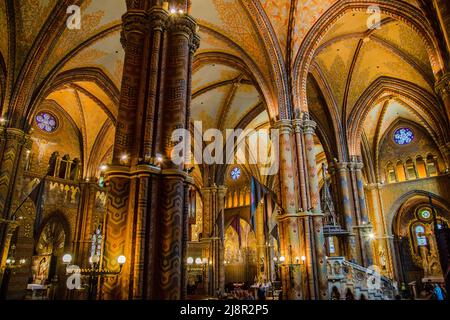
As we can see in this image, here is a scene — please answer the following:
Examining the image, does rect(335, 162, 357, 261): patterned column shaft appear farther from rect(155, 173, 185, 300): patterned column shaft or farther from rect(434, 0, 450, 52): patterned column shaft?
rect(155, 173, 185, 300): patterned column shaft

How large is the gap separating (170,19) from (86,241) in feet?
54.1

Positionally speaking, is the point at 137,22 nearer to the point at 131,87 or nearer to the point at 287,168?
the point at 131,87

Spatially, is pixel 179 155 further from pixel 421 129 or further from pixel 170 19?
pixel 421 129

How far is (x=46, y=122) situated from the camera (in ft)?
64.0

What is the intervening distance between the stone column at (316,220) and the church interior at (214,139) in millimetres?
54

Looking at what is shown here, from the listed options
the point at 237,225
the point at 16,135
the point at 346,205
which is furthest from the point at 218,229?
the point at 16,135

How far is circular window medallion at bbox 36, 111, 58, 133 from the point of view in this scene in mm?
19188

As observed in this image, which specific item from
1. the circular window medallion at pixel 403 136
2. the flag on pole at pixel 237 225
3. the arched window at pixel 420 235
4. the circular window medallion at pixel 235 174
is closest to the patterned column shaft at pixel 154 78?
the circular window medallion at pixel 403 136

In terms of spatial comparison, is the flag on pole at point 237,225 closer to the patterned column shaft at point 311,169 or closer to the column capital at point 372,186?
the column capital at point 372,186

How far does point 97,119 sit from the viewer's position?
2016 cm

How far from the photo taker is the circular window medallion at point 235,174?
29027 millimetres

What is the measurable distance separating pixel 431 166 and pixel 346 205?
892cm

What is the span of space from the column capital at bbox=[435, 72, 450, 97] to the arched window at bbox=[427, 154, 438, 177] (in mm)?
14151
